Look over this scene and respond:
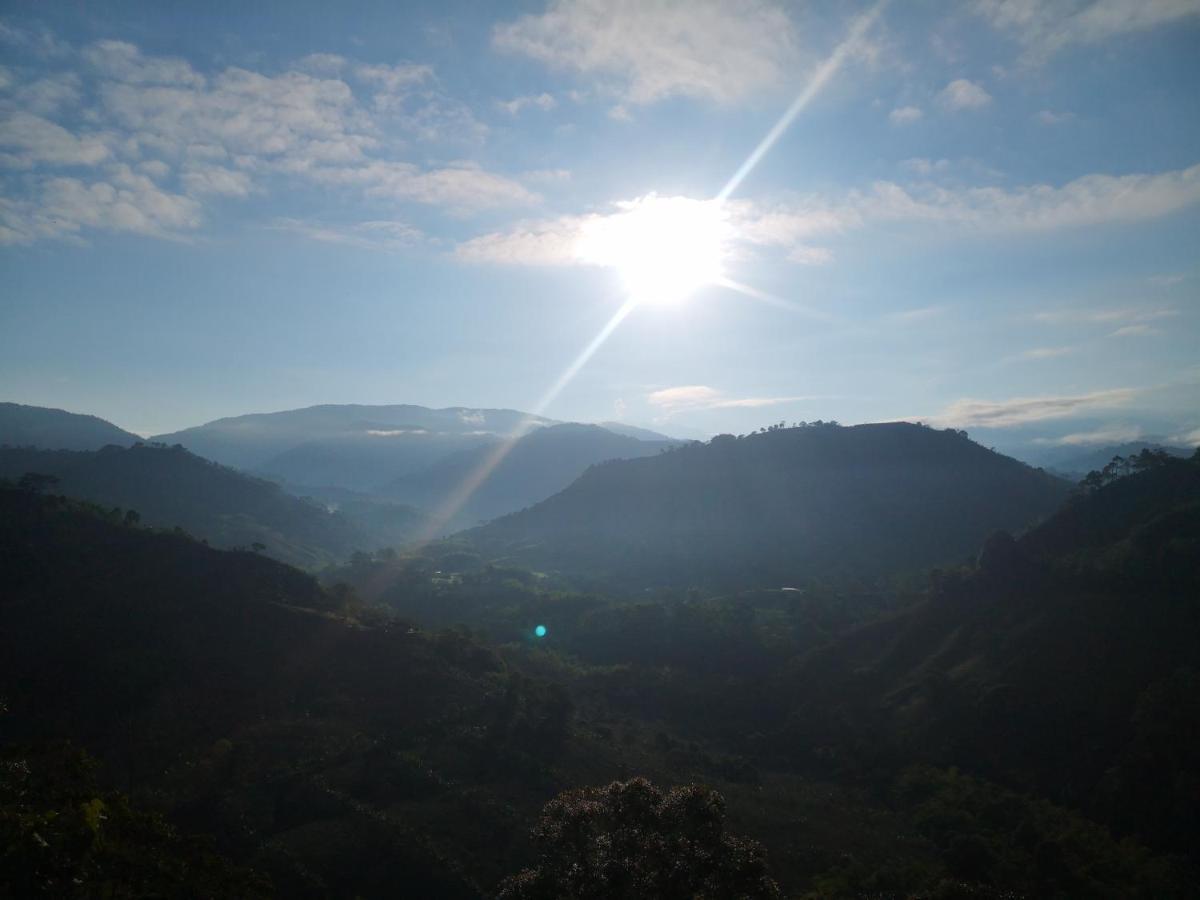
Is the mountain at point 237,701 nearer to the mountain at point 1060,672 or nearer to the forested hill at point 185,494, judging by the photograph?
the mountain at point 1060,672

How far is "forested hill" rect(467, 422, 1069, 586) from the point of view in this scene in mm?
130625

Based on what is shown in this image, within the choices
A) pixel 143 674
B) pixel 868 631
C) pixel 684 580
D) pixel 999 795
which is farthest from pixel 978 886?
pixel 684 580

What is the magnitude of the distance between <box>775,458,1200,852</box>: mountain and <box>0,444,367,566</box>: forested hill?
124983 millimetres

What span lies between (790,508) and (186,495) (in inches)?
5674

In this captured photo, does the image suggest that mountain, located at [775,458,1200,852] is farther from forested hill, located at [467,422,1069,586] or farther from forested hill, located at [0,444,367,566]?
forested hill, located at [0,444,367,566]

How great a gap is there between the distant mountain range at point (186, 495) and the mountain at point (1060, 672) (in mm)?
125856

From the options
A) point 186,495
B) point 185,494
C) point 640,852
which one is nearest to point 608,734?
point 640,852

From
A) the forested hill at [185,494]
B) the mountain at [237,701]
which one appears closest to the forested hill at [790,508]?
the forested hill at [185,494]

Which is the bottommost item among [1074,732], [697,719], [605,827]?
[697,719]

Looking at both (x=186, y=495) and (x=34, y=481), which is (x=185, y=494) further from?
(x=34, y=481)

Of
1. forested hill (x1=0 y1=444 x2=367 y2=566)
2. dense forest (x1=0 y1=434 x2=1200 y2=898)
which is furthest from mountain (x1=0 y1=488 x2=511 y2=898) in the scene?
forested hill (x1=0 y1=444 x2=367 y2=566)

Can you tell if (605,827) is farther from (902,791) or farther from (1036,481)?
(1036,481)

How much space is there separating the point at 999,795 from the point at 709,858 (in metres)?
39.6

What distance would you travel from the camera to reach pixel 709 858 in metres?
20.5
